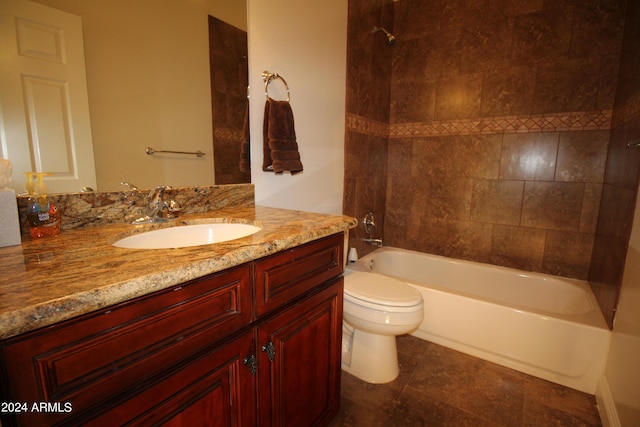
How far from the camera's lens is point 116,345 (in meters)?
0.55

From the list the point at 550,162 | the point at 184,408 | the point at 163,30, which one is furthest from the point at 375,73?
the point at 184,408

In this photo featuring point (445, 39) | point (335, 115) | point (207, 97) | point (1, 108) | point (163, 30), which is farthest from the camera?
point (445, 39)

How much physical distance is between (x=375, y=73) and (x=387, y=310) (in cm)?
180

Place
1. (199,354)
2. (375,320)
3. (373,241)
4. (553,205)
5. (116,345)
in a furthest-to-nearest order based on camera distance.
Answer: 1. (373,241)
2. (553,205)
3. (375,320)
4. (199,354)
5. (116,345)

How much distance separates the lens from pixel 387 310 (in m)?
1.45

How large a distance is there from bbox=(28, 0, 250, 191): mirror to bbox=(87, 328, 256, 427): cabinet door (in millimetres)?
743

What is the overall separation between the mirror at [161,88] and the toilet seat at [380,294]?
814 mm

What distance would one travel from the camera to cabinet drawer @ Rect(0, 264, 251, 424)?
0.46 m

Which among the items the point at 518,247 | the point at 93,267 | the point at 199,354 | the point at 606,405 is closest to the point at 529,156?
the point at 518,247

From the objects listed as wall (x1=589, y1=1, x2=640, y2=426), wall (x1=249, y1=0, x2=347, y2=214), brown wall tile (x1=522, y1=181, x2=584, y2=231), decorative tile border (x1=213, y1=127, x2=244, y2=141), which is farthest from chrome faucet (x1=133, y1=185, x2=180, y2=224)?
brown wall tile (x1=522, y1=181, x2=584, y2=231)

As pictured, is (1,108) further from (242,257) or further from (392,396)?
(392,396)

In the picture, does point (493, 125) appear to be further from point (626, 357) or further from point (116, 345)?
point (116, 345)

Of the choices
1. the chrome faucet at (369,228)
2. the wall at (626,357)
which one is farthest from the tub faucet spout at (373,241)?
the wall at (626,357)

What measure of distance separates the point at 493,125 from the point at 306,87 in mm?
1435
